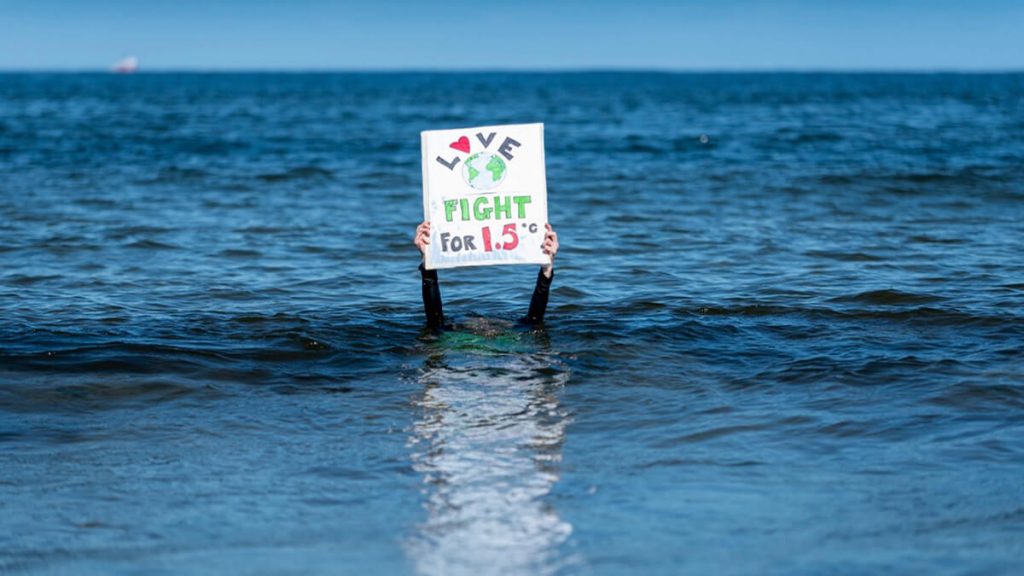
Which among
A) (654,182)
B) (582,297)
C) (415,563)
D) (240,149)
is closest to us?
(415,563)

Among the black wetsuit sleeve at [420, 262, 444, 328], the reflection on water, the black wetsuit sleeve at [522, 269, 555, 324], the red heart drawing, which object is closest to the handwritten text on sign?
the red heart drawing

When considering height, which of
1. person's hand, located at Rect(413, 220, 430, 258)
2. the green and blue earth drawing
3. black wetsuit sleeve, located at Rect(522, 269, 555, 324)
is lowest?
black wetsuit sleeve, located at Rect(522, 269, 555, 324)

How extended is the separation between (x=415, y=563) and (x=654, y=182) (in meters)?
21.7

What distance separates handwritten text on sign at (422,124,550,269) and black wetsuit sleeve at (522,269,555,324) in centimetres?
53

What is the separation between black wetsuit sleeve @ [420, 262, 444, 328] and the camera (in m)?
11.6

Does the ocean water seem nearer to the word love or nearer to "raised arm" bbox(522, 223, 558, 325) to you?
"raised arm" bbox(522, 223, 558, 325)

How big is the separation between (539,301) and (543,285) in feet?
0.88

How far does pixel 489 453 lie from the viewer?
814 centimetres

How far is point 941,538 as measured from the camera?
659cm

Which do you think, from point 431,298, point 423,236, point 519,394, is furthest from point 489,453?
point 431,298

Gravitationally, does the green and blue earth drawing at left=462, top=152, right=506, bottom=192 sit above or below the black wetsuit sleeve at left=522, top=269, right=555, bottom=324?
above

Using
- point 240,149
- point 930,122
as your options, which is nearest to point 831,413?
point 240,149

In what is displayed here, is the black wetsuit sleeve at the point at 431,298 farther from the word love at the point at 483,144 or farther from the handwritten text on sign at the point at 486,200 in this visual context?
the word love at the point at 483,144

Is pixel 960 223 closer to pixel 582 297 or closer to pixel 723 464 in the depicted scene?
pixel 582 297
